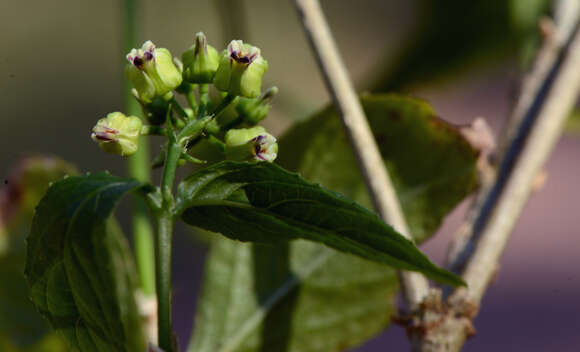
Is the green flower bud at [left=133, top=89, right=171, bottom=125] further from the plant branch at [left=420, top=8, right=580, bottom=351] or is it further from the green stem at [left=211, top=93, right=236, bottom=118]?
the plant branch at [left=420, top=8, right=580, bottom=351]

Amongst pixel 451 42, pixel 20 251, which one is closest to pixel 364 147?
pixel 20 251

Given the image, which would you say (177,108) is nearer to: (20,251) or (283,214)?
(283,214)

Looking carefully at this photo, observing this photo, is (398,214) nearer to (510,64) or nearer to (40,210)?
(40,210)

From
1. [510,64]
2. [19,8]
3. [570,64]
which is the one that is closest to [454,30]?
[510,64]

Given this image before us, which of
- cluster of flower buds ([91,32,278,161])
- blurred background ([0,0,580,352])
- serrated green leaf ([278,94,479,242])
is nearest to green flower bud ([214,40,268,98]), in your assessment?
cluster of flower buds ([91,32,278,161])

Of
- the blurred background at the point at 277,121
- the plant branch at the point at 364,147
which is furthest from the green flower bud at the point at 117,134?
the blurred background at the point at 277,121

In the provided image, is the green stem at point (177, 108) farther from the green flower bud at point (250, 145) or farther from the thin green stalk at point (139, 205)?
the thin green stalk at point (139, 205)
